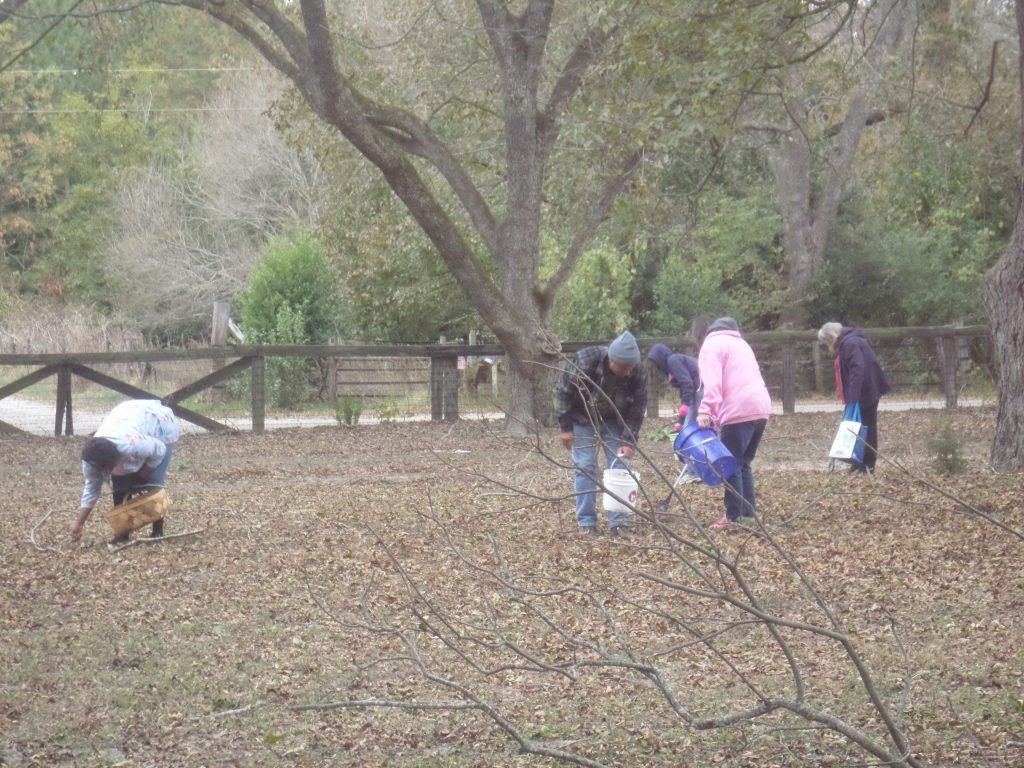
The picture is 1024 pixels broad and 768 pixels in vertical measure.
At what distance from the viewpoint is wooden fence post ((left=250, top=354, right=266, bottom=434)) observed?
62.6 ft

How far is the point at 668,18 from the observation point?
1163cm

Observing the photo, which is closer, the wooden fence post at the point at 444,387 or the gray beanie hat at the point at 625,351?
the gray beanie hat at the point at 625,351

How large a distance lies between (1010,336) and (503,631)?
617 cm

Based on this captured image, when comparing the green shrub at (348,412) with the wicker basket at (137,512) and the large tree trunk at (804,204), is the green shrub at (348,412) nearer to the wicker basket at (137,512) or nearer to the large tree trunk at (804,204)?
the wicker basket at (137,512)

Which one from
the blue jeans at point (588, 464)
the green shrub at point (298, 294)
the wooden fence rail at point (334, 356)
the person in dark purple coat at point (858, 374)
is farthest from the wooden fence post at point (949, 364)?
the blue jeans at point (588, 464)

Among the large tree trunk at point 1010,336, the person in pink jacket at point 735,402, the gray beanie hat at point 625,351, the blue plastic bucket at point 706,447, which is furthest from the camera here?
the large tree trunk at point 1010,336

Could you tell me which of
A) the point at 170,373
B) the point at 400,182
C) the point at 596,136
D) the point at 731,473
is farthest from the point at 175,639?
the point at 170,373

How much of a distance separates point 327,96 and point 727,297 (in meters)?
15.7

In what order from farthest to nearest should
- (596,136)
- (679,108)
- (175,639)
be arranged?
(596,136), (679,108), (175,639)

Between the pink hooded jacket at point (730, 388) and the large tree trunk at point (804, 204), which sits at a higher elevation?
the large tree trunk at point (804, 204)

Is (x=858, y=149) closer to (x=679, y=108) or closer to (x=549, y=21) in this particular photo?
(x=549, y=21)

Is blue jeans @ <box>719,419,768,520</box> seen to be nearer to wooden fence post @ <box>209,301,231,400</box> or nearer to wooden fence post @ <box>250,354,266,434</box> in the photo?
wooden fence post @ <box>250,354,266,434</box>

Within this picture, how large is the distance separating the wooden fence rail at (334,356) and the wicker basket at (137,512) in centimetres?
839

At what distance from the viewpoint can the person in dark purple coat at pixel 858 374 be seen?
12141 millimetres
